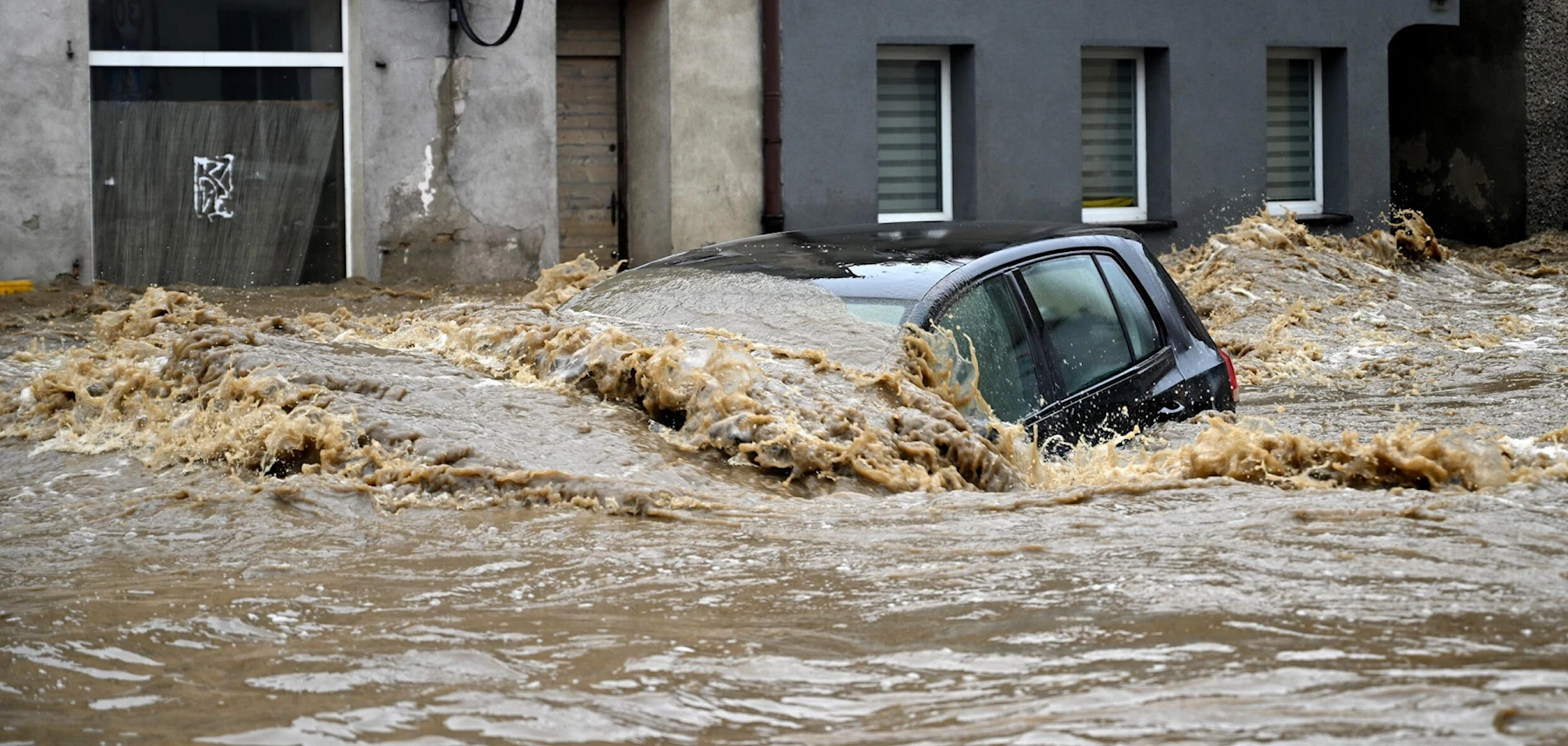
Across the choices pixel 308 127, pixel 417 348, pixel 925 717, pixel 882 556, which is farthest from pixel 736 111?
pixel 925 717

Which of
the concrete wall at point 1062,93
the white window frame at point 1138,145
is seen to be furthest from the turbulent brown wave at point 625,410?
the white window frame at point 1138,145

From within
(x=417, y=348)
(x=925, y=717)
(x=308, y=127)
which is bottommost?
(x=925, y=717)

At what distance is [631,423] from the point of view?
5465 millimetres

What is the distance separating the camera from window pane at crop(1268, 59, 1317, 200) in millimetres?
17344

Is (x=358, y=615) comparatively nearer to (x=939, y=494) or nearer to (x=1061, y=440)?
(x=939, y=494)

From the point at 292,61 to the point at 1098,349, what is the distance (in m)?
9.31

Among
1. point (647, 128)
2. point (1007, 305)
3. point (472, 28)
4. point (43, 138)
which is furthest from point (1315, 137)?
point (1007, 305)

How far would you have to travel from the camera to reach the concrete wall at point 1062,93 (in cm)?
1477

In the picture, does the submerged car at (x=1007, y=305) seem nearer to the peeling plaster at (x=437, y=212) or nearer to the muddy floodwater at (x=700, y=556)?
the muddy floodwater at (x=700, y=556)

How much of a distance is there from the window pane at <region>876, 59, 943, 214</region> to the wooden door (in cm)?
252

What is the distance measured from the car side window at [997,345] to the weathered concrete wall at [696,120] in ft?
29.2

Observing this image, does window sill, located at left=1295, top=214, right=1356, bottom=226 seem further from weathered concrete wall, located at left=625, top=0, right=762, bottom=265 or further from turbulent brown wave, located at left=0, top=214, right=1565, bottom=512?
turbulent brown wave, located at left=0, top=214, right=1565, bottom=512

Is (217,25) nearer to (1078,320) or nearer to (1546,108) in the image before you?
(1078,320)

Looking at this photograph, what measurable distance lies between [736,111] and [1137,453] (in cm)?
974
